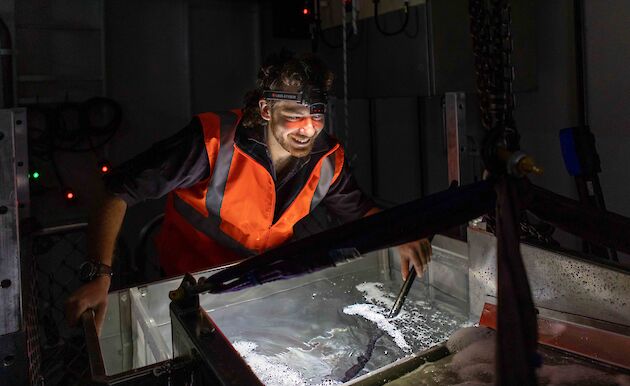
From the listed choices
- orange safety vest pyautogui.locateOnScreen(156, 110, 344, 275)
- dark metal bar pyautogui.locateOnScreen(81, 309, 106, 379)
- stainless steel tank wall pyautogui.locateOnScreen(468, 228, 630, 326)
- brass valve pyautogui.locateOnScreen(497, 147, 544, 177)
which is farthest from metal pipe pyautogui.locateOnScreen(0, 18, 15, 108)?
brass valve pyautogui.locateOnScreen(497, 147, 544, 177)

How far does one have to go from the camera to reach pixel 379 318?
1692 millimetres

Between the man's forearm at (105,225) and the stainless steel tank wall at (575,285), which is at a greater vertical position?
the man's forearm at (105,225)

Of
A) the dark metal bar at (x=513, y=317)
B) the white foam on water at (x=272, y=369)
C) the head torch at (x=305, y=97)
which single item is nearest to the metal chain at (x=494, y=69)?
the dark metal bar at (x=513, y=317)

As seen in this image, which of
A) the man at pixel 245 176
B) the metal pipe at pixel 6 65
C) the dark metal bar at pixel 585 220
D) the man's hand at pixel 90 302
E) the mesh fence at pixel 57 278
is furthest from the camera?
the mesh fence at pixel 57 278

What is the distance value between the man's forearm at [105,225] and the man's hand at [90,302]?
240 mm

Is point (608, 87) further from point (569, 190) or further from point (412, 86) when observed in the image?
point (412, 86)

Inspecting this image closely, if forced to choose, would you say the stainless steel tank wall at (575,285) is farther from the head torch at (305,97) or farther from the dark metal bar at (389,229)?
the head torch at (305,97)

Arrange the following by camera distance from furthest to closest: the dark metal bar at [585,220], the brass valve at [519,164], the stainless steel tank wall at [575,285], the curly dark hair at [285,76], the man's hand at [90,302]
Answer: the curly dark hair at [285,76] < the man's hand at [90,302] < the stainless steel tank wall at [575,285] < the dark metal bar at [585,220] < the brass valve at [519,164]

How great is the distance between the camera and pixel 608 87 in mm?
2652

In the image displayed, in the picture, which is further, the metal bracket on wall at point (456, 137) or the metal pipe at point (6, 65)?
the metal pipe at point (6, 65)

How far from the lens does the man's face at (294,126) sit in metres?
2.06

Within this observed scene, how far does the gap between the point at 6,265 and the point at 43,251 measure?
2.70 meters

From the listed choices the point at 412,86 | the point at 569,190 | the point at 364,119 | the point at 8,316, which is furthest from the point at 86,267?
the point at 364,119

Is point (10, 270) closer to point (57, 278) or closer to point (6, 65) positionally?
point (6, 65)
